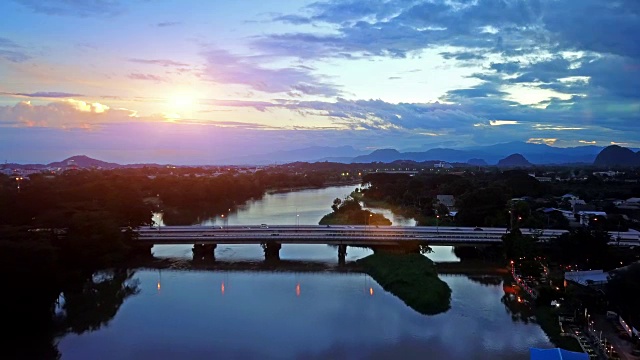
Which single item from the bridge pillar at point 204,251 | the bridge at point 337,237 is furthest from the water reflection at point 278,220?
the bridge at point 337,237

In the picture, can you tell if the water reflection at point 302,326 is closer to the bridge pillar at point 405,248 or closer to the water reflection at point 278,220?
the bridge pillar at point 405,248

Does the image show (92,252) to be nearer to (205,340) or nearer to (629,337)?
(205,340)

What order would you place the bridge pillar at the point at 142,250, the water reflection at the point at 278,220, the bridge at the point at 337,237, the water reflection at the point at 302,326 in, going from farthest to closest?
the water reflection at the point at 278,220
the bridge pillar at the point at 142,250
the bridge at the point at 337,237
the water reflection at the point at 302,326

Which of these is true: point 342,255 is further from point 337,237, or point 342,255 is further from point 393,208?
point 393,208

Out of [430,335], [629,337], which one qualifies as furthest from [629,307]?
[430,335]

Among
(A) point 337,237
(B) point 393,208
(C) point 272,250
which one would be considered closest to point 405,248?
(A) point 337,237

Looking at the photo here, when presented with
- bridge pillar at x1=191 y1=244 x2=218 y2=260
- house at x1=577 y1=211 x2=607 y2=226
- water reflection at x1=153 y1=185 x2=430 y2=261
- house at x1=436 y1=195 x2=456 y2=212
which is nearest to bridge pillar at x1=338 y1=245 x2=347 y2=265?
water reflection at x1=153 y1=185 x2=430 y2=261

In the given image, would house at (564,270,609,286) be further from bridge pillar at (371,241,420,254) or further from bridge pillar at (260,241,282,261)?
bridge pillar at (260,241,282,261)

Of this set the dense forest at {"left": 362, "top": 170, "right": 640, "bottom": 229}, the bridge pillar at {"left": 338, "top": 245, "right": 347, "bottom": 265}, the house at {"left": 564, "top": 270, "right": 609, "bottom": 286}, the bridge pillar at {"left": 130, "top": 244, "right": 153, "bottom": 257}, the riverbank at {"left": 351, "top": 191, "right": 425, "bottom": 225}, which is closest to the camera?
the house at {"left": 564, "top": 270, "right": 609, "bottom": 286}
